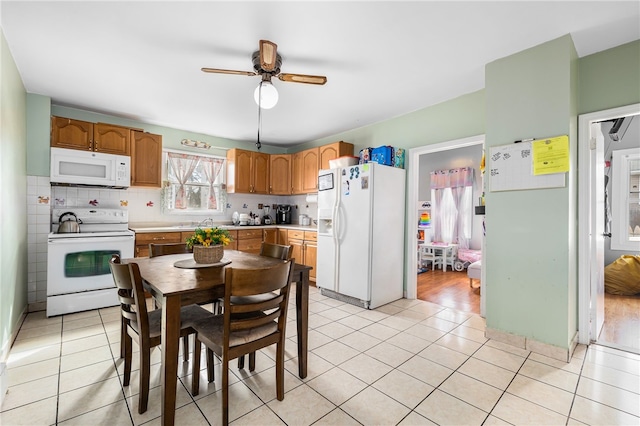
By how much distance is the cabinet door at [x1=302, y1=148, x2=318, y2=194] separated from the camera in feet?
15.8

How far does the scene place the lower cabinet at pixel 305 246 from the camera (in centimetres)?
440

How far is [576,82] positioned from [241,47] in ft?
9.19

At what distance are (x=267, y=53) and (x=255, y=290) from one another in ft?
5.40

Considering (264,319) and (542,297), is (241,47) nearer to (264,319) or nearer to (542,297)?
(264,319)

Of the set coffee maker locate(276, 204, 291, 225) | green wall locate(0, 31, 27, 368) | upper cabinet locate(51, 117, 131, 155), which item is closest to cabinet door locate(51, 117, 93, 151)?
upper cabinet locate(51, 117, 131, 155)

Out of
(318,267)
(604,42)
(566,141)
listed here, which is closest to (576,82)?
(604,42)

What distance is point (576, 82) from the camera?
240 centimetres

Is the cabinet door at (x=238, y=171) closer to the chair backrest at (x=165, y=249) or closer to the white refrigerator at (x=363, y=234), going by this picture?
the white refrigerator at (x=363, y=234)

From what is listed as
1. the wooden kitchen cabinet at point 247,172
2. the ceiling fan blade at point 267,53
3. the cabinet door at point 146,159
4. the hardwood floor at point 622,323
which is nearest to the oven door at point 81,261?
the cabinet door at point 146,159

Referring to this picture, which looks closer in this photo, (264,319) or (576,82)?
(264,319)

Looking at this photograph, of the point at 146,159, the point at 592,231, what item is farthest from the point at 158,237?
the point at 592,231

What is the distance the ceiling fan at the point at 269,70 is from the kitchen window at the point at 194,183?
108 inches

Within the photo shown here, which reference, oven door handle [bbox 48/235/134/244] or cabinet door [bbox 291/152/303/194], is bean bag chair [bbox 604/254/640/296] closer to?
cabinet door [bbox 291/152/303/194]

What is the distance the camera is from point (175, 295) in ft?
4.55
